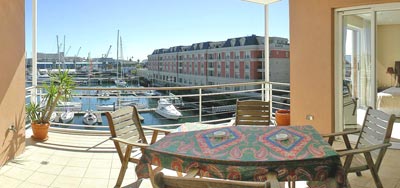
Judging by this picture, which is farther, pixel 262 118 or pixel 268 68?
pixel 268 68

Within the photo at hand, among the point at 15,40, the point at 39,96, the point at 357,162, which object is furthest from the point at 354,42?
the point at 39,96

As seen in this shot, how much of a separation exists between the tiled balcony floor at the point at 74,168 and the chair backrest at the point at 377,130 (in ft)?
2.11

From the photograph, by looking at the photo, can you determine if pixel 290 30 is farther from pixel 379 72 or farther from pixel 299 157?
pixel 299 157

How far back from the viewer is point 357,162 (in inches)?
105

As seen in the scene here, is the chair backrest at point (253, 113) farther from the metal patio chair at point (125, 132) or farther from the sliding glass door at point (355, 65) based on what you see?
the sliding glass door at point (355, 65)

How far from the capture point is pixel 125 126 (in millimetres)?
2986

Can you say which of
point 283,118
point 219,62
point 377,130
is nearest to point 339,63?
point 283,118

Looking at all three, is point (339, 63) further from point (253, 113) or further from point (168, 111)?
point (168, 111)

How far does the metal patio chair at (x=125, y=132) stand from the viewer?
2.76m

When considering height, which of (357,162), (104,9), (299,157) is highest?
(104,9)

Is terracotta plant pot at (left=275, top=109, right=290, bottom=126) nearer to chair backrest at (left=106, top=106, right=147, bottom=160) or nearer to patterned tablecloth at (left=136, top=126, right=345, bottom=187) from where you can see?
patterned tablecloth at (left=136, top=126, right=345, bottom=187)

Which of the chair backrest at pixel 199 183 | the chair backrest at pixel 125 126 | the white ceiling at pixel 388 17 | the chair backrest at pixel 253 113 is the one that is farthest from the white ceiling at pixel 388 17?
the chair backrest at pixel 199 183

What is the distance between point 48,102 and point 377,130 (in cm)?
456

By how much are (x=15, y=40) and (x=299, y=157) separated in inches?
160
